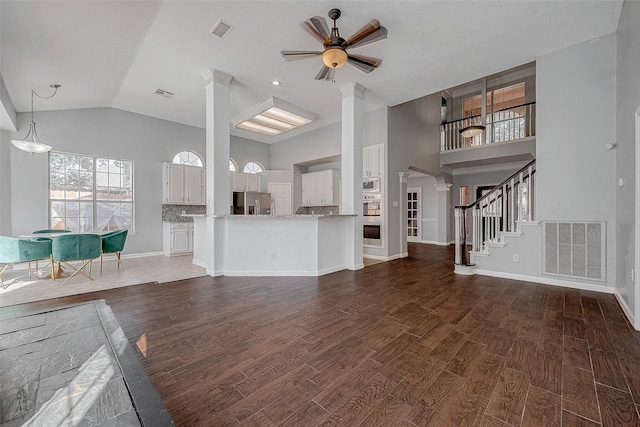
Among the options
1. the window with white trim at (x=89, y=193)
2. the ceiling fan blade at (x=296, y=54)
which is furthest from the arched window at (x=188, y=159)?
the ceiling fan blade at (x=296, y=54)

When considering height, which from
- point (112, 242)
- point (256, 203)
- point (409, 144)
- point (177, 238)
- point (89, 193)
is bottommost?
point (177, 238)

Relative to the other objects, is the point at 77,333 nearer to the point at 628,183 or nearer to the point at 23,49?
the point at 23,49

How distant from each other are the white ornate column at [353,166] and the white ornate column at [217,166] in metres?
2.22

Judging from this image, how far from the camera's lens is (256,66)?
4.48 meters

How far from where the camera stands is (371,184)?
257 inches

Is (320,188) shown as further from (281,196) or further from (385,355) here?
(385,355)

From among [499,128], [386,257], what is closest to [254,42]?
[386,257]

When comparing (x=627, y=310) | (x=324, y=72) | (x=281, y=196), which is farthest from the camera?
(x=281, y=196)

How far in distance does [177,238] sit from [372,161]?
5315 mm

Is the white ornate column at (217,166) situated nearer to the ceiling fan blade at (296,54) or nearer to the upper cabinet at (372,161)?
the ceiling fan blade at (296,54)

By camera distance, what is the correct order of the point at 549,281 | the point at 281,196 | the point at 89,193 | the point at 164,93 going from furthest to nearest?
the point at 281,196 < the point at 89,193 < the point at 164,93 < the point at 549,281

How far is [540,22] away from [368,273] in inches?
171

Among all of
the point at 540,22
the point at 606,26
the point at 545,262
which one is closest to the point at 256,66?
the point at 540,22

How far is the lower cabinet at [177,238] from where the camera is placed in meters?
6.71
